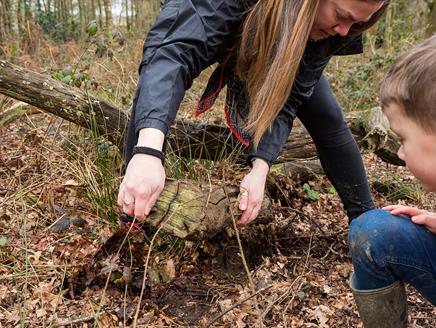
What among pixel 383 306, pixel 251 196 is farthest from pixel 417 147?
pixel 251 196

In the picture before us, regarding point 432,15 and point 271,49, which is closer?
point 271,49

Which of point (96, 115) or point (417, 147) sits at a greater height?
point (417, 147)

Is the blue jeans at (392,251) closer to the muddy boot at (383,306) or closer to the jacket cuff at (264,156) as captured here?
the muddy boot at (383,306)

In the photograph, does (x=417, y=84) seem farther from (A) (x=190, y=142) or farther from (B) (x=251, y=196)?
(A) (x=190, y=142)

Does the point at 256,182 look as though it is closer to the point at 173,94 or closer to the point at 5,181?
the point at 173,94

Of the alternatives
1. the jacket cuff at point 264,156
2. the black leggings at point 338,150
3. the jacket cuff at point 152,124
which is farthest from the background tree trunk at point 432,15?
the jacket cuff at point 152,124

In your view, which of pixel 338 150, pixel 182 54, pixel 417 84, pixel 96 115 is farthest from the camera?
pixel 96 115

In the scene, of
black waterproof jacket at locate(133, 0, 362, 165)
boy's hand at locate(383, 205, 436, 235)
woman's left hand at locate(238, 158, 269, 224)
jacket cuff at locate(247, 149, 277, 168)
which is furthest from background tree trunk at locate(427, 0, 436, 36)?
boy's hand at locate(383, 205, 436, 235)

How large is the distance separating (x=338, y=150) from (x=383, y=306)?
1048 mm

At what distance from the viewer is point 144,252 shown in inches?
75.7

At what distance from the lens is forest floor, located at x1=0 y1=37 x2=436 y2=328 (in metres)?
1.76

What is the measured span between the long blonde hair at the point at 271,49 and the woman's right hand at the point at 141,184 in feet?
2.06

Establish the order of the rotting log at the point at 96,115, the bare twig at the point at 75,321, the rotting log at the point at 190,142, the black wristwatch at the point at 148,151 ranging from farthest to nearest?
the rotting log at the point at 96,115, the rotting log at the point at 190,142, the bare twig at the point at 75,321, the black wristwatch at the point at 148,151

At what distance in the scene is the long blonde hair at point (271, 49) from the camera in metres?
1.64
